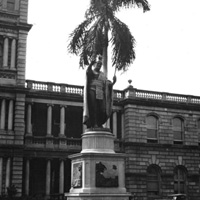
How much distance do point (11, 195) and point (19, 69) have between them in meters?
9.36

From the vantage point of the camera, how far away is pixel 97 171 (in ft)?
43.2

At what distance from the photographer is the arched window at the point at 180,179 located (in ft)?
118

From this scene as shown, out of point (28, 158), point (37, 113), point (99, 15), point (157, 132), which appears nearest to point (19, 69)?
point (37, 113)

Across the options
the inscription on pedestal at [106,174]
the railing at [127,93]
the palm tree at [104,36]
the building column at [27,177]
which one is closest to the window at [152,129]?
the railing at [127,93]

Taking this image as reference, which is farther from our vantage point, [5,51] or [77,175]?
[5,51]

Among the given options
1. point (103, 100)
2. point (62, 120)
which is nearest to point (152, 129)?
point (62, 120)

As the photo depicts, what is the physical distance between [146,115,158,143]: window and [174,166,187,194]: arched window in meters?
A: 3.26

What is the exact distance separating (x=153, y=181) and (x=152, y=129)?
424cm

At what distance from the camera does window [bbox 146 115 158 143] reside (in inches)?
1414

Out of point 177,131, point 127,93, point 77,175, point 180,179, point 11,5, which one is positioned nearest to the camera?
point 77,175

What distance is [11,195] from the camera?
27516mm

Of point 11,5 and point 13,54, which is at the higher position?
point 11,5

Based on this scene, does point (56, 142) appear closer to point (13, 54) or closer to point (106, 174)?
point (13, 54)

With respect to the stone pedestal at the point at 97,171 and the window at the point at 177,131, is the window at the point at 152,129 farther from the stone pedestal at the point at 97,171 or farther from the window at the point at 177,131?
the stone pedestal at the point at 97,171
